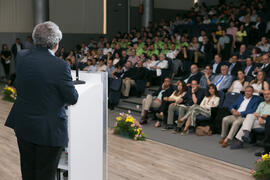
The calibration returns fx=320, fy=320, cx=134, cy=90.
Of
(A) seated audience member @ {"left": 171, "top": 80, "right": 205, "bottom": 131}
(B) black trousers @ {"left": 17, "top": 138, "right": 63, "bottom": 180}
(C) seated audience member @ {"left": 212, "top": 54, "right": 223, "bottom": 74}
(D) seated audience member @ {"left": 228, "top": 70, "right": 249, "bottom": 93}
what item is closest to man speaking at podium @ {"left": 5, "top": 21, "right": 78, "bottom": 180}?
(B) black trousers @ {"left": 17, "top": 138, "right": 63, "bottom": 180}

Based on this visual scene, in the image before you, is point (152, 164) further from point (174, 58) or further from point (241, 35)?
point (241, 35)

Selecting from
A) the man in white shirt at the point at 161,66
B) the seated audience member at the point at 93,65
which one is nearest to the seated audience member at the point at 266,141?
the man in white shirt at the point at 161,66

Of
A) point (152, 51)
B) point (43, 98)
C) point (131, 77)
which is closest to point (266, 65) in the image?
point (131, 77)

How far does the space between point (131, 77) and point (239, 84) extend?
308 cm

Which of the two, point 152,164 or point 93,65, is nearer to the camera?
point 152,164

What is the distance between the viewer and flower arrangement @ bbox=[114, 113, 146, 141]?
5316mm

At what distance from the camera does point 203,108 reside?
5.61 metres

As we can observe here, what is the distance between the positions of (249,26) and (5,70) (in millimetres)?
8884

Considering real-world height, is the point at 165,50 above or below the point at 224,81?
above

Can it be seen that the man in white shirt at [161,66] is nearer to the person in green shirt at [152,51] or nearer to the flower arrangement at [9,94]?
the person in green shirt at [152,51]

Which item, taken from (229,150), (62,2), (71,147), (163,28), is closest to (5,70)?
(62,2)

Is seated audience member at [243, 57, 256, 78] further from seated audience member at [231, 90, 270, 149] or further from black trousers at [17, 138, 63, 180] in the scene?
black trousers at [17, 138, 63, 180]

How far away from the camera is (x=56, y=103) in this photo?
1.70 m

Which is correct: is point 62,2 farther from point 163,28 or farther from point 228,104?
point 228,104
